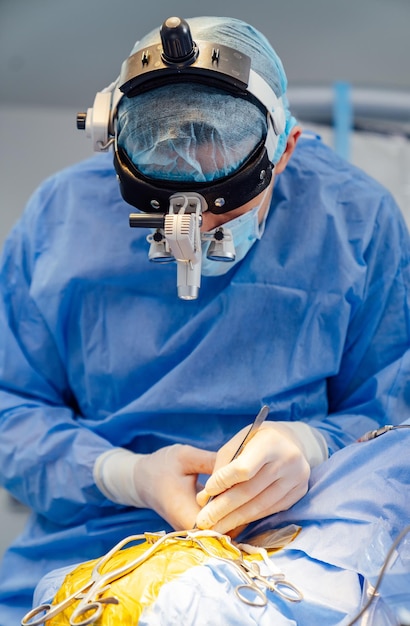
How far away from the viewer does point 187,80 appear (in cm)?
127

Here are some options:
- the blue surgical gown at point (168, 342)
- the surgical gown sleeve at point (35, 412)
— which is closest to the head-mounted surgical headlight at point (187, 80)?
the blue surgical gown at point (168, 342)

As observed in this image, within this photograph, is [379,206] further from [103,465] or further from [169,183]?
[103,465]

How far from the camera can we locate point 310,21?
98.1 inches

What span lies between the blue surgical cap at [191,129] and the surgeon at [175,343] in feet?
0.23

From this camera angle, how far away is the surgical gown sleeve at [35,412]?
5.29 feet

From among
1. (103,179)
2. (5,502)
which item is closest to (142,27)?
Answer: (103,179)

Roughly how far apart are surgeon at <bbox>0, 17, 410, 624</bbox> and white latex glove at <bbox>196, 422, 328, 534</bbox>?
0.03 meters

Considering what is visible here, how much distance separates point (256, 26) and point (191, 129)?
1380mm

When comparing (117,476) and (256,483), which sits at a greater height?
(256,483)

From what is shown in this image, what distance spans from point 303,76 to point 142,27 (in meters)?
0.57

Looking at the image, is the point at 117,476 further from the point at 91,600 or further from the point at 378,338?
the point at 378,338

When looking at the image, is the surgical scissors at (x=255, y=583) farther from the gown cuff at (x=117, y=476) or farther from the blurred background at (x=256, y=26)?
the blurred background at (x=256, y=26)

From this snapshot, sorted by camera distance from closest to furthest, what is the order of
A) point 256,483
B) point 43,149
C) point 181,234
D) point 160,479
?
point 181,234
point 256,483
point 160,479
point 43,149

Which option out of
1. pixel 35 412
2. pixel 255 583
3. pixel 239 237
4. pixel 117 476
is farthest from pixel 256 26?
pixel 255 583
